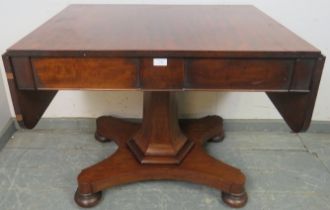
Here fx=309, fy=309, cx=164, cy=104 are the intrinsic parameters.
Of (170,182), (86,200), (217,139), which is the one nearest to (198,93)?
(217,139)

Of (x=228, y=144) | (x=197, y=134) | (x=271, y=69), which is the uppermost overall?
(x=271, y=69)

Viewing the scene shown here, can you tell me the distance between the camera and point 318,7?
139 cm

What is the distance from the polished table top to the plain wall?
0.28m

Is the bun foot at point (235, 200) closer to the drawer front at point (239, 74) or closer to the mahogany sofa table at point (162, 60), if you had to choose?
the mahogany sofa table at point (162, 60)

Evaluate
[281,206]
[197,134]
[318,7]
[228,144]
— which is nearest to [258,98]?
[228,144]

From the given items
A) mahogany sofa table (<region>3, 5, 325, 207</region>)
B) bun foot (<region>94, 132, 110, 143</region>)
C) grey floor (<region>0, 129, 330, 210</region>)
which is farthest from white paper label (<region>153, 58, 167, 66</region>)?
bun foot (<region>94, 132, 110, 143</region>)

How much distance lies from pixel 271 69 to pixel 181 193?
2.19ft

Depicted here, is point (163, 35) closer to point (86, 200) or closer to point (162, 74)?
point (162, 74)

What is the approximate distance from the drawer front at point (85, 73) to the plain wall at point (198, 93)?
0.75m

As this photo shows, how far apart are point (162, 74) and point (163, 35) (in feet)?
0.48

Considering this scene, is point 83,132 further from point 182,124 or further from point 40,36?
point 40,36

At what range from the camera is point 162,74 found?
0.76 m

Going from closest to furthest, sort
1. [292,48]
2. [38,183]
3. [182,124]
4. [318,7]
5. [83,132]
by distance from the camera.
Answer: [292,48] → [38,183] → [318,7] → [182,124] → [83,132]

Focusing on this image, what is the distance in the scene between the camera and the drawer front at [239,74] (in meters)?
0.74
